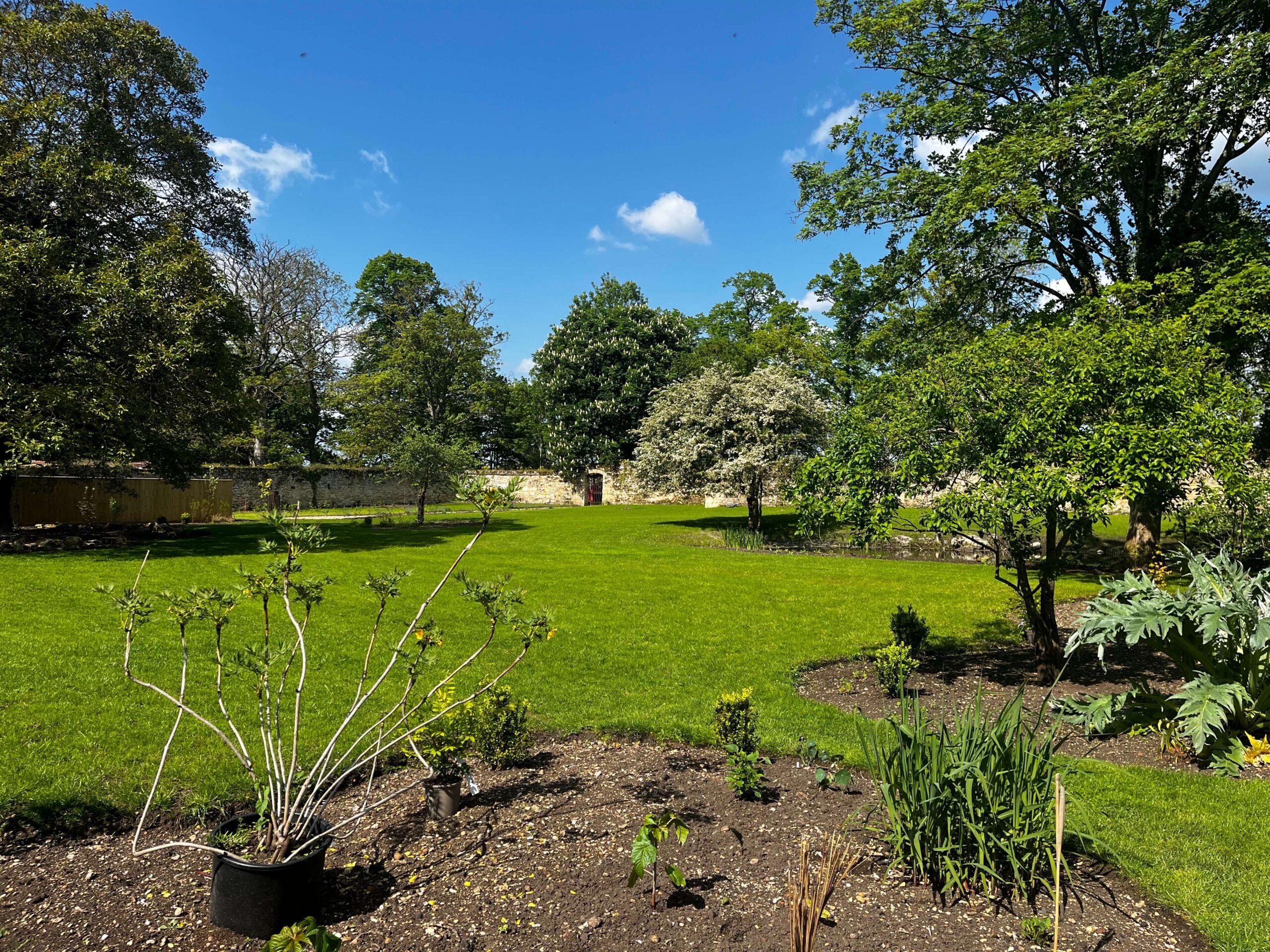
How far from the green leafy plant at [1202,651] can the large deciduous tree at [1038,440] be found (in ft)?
2.66

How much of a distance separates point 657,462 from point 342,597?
1277 centimetres

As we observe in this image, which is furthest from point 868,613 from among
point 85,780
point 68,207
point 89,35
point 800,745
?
point 89,35

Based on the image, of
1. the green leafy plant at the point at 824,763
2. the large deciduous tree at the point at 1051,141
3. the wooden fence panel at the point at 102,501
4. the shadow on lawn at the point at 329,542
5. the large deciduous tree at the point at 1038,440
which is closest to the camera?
the green leafy plant at the point at 824,763

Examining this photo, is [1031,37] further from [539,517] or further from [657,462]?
[539,517]

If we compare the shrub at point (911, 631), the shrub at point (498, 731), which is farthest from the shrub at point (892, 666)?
the shrub at point (498, 731)

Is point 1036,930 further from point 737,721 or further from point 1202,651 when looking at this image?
point 1202,651

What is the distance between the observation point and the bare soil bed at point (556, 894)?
269cm

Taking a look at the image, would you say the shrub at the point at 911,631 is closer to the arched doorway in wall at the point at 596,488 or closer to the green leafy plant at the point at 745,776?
the green leafy plant at the point at 745,776

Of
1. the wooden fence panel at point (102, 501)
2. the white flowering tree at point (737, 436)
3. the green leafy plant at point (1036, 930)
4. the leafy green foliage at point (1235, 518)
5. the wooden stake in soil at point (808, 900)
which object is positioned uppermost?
the white flowering tree at point (737, 436)

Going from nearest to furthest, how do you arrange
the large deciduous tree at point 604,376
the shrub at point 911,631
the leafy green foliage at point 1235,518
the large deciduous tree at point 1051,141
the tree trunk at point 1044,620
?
the leafy green foliage at point 1235,518 → the tree trunk at point 1044,620 → the shrub at point 911,631 → the large deciduous tree at point 1051,141 → the large deciduous tree at point 604,376

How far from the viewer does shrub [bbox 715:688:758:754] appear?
4.17 metres

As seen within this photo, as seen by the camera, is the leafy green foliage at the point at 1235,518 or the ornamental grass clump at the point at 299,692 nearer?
the ornamental grass clump at the point at 299,692

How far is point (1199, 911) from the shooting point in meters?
2.89

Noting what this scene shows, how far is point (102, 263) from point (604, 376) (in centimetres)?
2377
